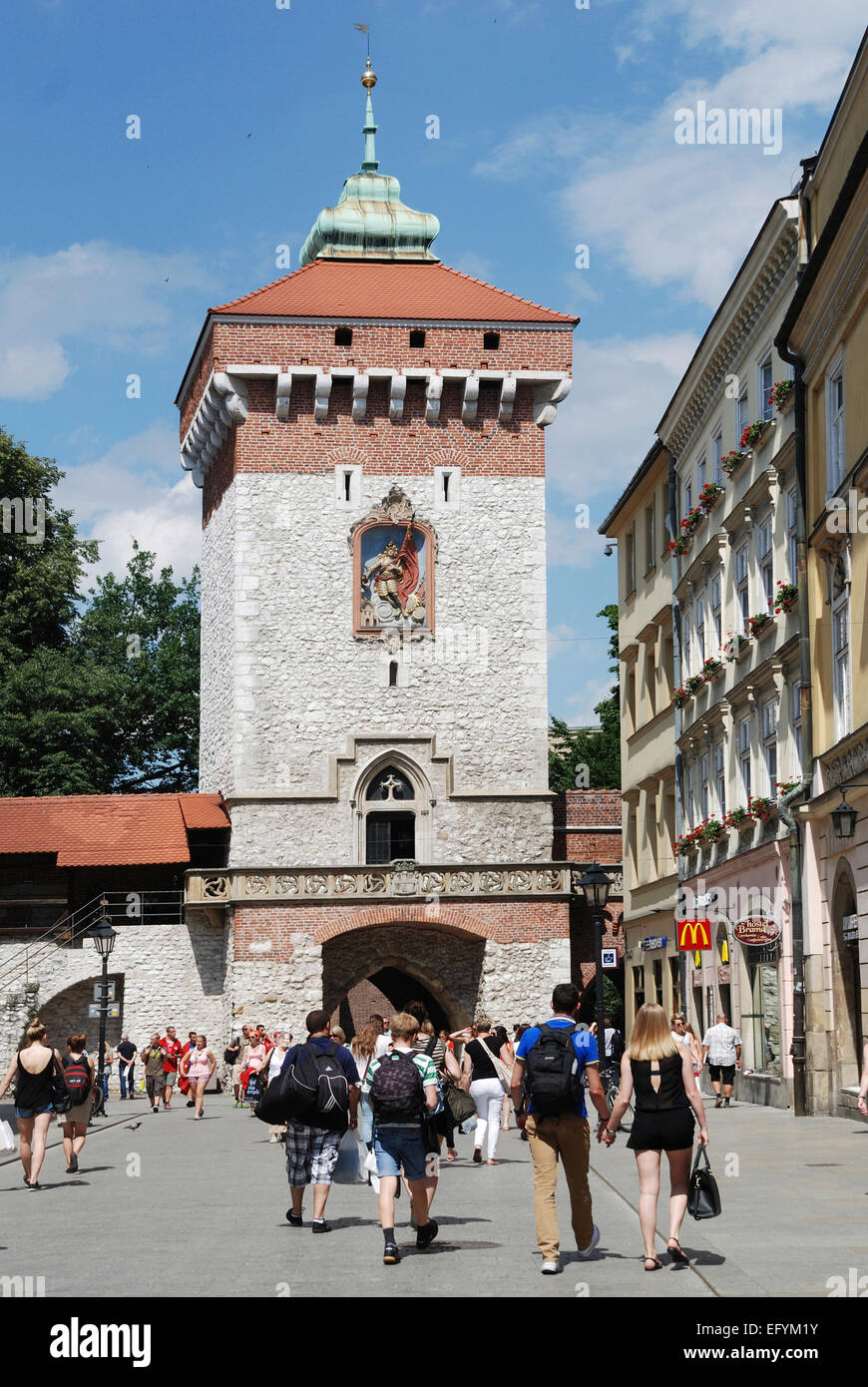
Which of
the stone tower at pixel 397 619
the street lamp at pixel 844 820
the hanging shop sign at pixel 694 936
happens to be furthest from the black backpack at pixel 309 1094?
the stone tower at pixel 397 619

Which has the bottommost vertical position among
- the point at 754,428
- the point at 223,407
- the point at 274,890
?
the point at 274,890

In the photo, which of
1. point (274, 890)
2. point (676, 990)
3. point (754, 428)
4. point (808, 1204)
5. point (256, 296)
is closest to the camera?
point (808, 1204)

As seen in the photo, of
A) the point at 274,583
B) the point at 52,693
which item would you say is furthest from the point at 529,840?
the point at 52,693

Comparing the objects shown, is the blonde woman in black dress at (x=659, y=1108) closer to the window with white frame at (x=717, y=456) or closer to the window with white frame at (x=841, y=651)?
the window with white frame at (x=841, y=651)

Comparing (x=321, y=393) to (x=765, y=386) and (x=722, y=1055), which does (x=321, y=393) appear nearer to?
(x=765, y=386)

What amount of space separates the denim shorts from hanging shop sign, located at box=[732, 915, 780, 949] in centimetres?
1498

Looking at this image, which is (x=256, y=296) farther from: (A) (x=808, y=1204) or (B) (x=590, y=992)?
(A) (x=808, y=1204)

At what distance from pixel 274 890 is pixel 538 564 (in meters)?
9.54

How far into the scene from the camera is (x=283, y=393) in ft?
146

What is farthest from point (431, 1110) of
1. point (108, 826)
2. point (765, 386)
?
point (108, 826)

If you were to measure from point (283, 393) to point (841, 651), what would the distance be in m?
22.9

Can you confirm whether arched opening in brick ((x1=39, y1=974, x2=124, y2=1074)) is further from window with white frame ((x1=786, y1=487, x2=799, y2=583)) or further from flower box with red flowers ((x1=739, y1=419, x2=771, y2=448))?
window with white frame ((x1=786, y1=487, x2=799, y2=583))

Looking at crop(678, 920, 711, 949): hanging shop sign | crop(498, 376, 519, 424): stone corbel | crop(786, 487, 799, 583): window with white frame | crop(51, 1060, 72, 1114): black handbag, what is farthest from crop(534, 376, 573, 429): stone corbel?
crop(51, 1060, 72, 1114): black handbag

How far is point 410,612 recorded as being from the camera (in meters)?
44.5
